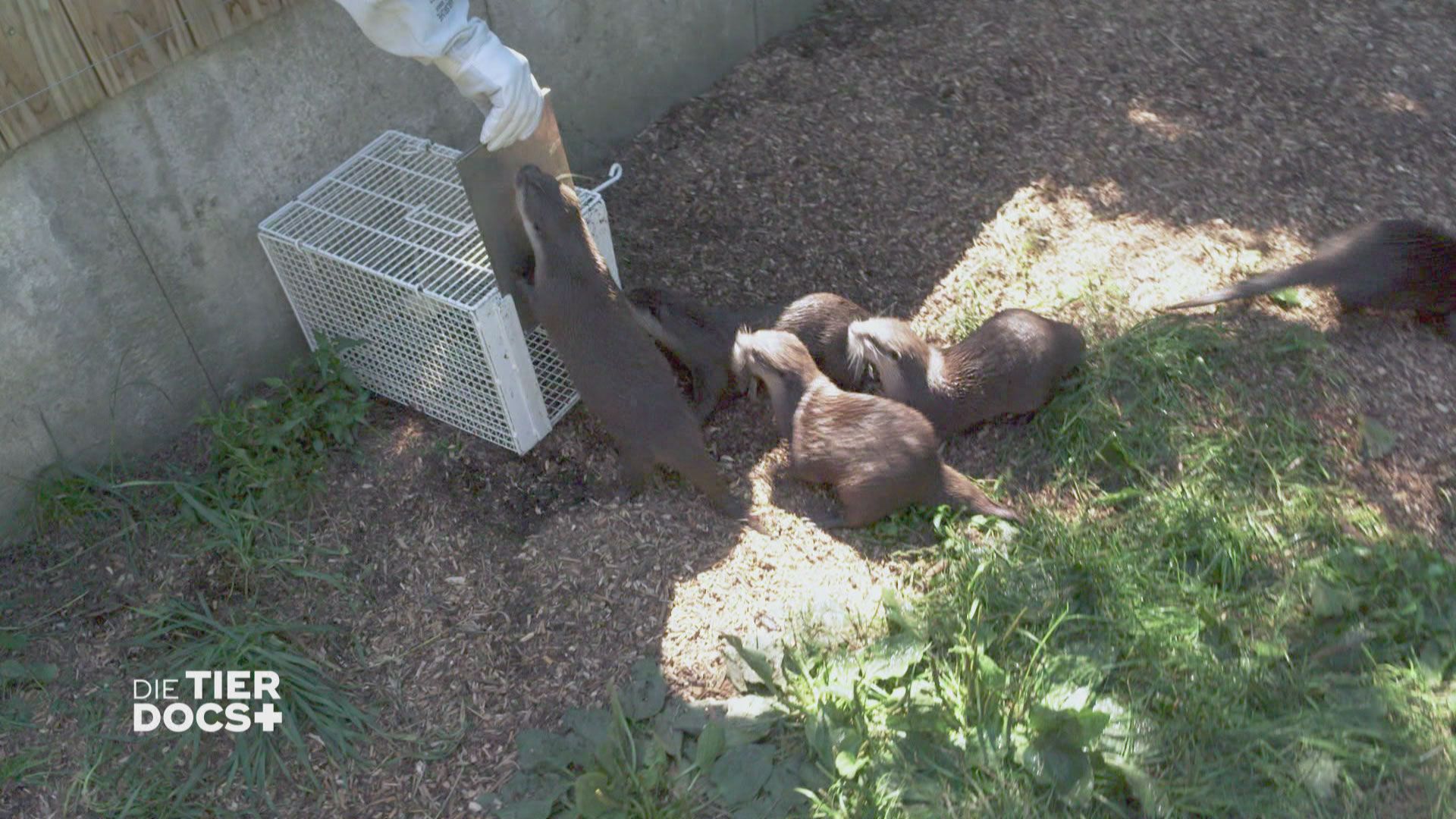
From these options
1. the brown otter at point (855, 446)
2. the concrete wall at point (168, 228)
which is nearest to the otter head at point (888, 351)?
the brown otter at point (855, 446)

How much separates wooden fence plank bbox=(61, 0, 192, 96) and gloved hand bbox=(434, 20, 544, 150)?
0.80 meters

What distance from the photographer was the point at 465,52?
133 inches

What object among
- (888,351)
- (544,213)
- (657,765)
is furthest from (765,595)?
(544,213)

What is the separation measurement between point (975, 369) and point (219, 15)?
265cm

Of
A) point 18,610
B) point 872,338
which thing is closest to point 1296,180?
point 872,338

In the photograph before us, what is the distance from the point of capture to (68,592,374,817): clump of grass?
9.93ft

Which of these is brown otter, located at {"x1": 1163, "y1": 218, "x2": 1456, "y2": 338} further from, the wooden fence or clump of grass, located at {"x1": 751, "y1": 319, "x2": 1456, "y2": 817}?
the wooden fence

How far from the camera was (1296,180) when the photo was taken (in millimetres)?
4953

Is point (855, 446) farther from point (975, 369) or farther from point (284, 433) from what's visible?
point (284, 433)

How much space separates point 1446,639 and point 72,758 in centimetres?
378

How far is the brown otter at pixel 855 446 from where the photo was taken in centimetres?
361

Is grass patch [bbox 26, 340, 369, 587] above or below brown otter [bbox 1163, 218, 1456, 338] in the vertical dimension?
above

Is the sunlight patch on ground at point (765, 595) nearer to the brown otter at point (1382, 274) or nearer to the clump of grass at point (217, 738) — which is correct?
the clump of grass at point (217, 738)

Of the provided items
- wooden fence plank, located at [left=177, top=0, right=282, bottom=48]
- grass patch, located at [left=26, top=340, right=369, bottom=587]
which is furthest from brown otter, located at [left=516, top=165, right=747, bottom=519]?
wooden fence plank, located at [left=177, top=0, right=282, bottom=48]
